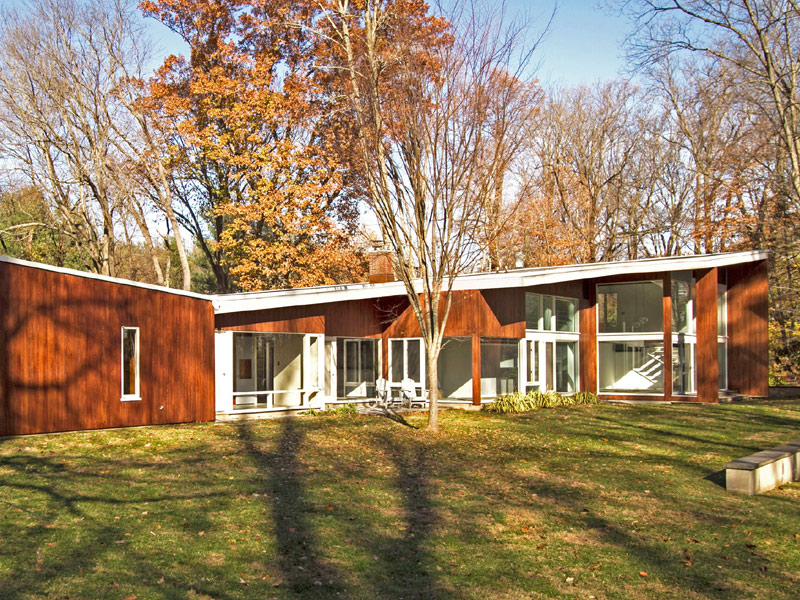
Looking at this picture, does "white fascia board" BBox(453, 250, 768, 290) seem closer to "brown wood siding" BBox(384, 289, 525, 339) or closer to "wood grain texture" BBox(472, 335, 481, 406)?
"brown wood siding" BBox(384, 289, 525, 339)

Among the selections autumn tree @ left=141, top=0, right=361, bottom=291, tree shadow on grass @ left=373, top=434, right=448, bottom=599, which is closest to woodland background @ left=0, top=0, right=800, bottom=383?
autumn tree @ left=141, top=0, right=361, bottom=291

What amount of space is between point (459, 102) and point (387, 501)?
7698mm

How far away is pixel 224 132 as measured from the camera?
84.0 feet

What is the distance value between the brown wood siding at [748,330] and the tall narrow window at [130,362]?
60.1 ft

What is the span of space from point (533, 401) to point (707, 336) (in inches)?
237

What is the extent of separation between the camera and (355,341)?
68.8 feet

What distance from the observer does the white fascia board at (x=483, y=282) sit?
54.0 ft

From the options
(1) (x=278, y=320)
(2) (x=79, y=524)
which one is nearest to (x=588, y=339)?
(1) (x=278, y=320)

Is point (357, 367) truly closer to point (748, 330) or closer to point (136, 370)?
point (136, 370)

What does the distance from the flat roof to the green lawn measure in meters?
3.02

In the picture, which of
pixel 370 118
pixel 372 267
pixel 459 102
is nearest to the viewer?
pixel 459 102

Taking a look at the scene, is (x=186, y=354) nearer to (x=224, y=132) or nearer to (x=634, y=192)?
(x=224, y=132)

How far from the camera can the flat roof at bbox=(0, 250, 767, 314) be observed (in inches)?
617

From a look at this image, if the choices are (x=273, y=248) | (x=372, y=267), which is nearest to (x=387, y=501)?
(x=273, y=248)
